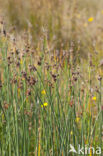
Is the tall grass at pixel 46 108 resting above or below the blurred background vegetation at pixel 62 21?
below

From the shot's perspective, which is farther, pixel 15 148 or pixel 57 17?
pixel 57 17

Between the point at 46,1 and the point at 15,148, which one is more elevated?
the point at 46,1

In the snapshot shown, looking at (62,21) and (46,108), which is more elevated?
(62,21)

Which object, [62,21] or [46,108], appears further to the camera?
[62,21]

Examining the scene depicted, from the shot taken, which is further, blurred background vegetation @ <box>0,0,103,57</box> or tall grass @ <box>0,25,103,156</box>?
blurred background vegetation @ <box>0,0,103,57</box>

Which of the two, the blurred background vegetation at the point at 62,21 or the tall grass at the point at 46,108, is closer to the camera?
the tall grass at the point at 46,108

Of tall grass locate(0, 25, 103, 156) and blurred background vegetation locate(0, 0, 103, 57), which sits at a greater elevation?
blurred background vegetation locate(0, 0, 103, 57)

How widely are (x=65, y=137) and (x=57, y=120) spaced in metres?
0.11

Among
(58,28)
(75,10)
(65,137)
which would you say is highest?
(75,10)

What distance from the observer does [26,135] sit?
1538mm

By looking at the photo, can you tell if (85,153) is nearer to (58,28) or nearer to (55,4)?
(58,28)

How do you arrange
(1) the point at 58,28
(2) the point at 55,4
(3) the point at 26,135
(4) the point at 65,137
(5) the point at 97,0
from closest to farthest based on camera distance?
1. (4) the point at 65,137
2. (3) the point at 26,135
3. (1) the point at 58,28
4. (2) the point at 55,4
5. (5) the point at 97,0

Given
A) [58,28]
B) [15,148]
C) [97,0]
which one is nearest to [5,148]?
[15,148]

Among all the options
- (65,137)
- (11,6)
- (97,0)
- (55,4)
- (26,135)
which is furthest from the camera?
(97,0)
